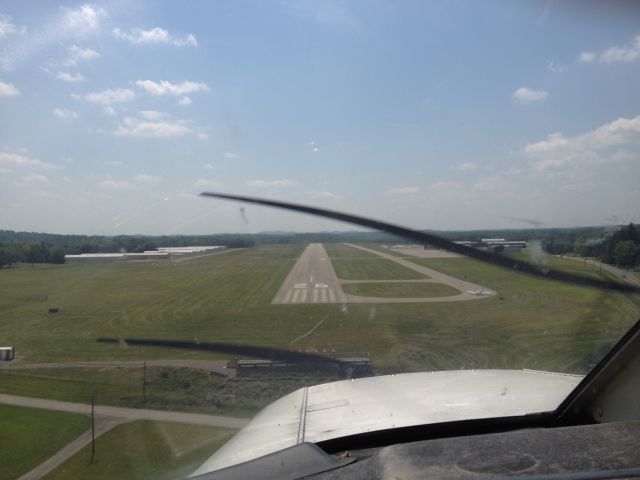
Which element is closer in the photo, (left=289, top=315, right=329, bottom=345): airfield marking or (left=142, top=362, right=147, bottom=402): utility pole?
(left=142, top=362, right=147, bottom=402): utility pole

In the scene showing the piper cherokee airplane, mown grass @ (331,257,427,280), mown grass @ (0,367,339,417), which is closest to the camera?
the piper cherokee airplane

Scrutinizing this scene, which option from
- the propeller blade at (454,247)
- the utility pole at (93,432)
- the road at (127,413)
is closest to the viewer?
the propeller blade at (454,247)

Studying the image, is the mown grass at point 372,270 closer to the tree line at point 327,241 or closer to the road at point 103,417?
the tree line at point 327,241

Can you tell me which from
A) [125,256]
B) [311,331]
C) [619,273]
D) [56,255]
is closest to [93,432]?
[311,331]

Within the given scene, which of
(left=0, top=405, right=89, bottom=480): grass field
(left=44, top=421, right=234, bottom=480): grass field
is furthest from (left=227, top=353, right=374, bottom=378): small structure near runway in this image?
(left=0, top=405, right=89, bottom=480): grass field

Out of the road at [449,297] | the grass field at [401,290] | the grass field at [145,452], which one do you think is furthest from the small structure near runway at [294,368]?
the grass field at [401,290]

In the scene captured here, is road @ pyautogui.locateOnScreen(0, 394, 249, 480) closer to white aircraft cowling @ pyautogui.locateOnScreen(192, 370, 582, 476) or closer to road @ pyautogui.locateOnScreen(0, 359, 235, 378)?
road @ pyautogui.locateOnScreen(0, 359, 235, 378)

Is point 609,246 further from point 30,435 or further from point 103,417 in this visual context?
point 30,435
